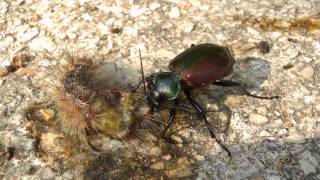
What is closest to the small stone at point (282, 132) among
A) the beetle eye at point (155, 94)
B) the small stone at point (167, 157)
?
the small stone at point (167, 157)

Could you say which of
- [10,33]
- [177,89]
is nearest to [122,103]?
[177,89]

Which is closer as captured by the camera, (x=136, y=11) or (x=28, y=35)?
(x=28, y=35)

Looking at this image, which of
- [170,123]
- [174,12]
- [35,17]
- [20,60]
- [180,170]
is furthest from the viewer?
[174,12]

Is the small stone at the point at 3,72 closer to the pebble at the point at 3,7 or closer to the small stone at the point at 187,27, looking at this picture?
the pebble at the point at 3,7

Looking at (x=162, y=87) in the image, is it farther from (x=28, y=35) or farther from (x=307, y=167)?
(x=28, y=35)

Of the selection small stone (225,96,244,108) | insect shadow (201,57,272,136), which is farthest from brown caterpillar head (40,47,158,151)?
small stone (225,96,244,108)

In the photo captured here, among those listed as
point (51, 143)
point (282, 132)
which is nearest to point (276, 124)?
point (282, 132)
